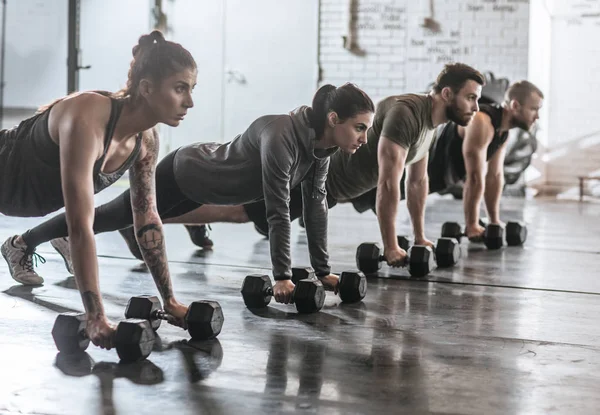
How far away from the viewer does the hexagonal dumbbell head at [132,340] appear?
6.23 feet

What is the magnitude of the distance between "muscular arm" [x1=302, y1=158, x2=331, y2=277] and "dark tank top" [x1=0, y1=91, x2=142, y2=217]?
2.48ft

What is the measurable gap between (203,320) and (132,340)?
0.94ft

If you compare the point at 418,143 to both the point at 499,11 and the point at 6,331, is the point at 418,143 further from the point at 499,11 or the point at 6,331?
the point at 499,11

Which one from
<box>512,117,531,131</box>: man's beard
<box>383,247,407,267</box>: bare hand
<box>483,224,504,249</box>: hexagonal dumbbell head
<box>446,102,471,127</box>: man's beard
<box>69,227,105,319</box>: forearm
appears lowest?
<box>483,224,504,249</box>: hexagonal dumbbell head

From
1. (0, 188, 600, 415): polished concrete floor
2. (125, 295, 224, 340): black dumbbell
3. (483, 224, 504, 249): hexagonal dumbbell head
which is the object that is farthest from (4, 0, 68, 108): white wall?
(125, 295, 224, 340): black dumbbell

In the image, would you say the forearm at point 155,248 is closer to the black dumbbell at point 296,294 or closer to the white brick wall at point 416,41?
the black dumbbell at point 296,294

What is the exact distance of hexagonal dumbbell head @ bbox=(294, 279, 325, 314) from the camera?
100 inches

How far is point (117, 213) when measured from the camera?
114 inches

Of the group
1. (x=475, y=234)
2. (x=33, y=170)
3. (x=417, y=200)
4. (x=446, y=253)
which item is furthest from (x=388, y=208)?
(x=33, y=170)

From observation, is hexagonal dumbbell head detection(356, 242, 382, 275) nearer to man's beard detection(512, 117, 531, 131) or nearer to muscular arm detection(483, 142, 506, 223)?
man's beard detection(512, 117, 531, 131)

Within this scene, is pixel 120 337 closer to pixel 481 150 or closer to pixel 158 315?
pixel 158 315

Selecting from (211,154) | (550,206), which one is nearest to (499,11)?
(550,206)

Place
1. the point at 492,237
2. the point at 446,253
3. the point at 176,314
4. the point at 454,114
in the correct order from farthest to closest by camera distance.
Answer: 1. the point at 492,237
2. the point at 446,253
3. the point at 454,114
4. the point at 176,314

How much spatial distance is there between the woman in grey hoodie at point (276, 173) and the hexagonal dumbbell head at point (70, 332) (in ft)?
1.08
